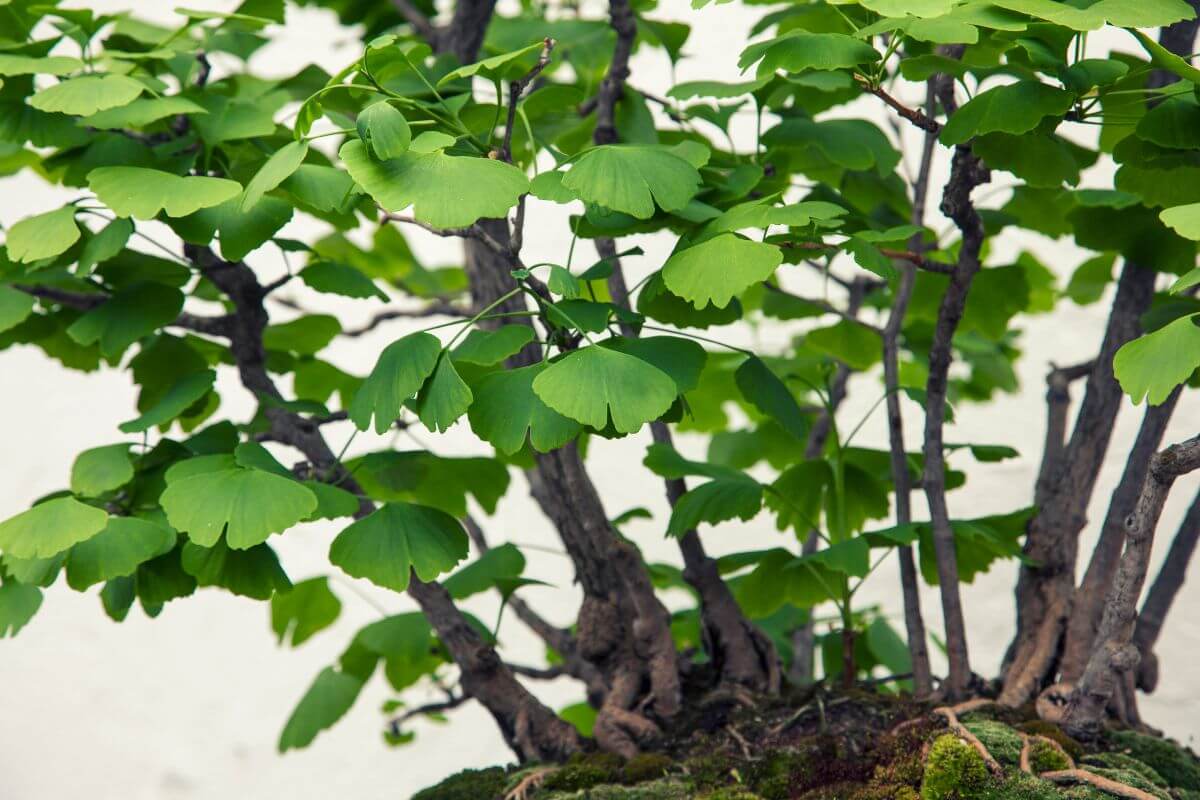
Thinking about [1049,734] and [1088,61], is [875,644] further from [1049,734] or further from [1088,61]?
[1088,61]

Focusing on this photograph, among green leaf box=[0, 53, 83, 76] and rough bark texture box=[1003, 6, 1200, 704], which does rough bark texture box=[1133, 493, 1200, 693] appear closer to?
rough bark texture box=[1003, 6, 1200, 704]

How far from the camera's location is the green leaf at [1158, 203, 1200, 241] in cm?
49

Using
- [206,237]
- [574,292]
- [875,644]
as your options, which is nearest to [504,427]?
[574,292]

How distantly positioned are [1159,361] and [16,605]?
25.8 inches

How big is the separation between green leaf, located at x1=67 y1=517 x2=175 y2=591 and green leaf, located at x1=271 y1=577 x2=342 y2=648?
1.10 feet

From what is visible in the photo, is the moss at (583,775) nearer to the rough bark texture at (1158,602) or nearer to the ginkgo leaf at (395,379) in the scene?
the ginkgo leaf at (395,379)

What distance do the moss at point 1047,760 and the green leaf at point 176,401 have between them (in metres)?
0.56

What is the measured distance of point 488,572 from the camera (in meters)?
0.87

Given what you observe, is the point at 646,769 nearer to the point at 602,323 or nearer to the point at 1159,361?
the point at 602,323

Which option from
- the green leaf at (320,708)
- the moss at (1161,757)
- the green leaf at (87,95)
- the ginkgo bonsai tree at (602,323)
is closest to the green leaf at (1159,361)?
the ginkgo bonsai tree at (602,323)

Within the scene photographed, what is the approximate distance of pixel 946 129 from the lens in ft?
2.04

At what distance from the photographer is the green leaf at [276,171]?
0.57 m

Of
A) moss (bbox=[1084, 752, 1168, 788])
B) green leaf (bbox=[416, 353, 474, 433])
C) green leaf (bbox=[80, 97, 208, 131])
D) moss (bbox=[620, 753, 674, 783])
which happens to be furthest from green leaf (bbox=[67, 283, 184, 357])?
moss (bbox=[1084, 752, 1168, 788])

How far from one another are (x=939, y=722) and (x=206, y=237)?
21.6 inches
